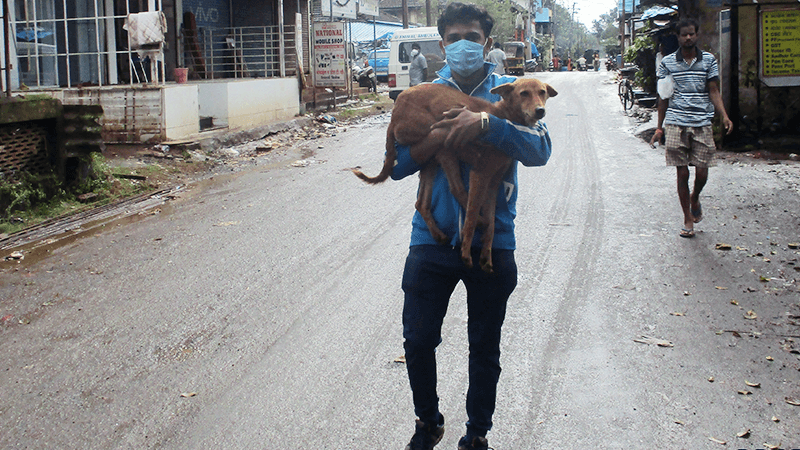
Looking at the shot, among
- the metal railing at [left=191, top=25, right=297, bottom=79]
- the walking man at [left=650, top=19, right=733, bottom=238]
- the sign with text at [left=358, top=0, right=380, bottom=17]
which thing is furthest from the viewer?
the sign with text at [left=358, top=0, right=380, bottom=17]

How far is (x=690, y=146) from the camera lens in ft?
23.1

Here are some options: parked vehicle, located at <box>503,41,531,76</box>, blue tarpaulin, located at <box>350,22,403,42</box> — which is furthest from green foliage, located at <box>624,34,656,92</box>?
parked vehicle, located at <box>503,41,531,76</box>

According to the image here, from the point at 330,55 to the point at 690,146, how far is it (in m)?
14.6

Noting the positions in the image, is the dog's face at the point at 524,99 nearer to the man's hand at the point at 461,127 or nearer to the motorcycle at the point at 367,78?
the man's hand at the point at 461,127

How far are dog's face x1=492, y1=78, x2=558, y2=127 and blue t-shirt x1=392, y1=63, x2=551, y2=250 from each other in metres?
0.06

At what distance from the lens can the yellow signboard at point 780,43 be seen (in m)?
11.5

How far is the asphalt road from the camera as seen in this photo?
3676 millimetres

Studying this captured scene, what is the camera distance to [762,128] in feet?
39.1

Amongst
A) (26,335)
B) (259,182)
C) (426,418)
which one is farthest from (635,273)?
(259,182)

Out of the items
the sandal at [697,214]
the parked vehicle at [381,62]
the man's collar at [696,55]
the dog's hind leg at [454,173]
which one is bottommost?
the sandal at [697,214]

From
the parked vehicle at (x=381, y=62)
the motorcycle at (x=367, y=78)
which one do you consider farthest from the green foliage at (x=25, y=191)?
the parked vehicle at (x=381, y=62)

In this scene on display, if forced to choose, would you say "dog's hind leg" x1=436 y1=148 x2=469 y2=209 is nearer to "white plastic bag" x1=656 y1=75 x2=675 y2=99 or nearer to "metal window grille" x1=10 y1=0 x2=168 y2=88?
"white plastic bag" x1=656 y1=75 x2=675 y2=99

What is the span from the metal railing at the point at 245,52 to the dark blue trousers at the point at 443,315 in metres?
16.7

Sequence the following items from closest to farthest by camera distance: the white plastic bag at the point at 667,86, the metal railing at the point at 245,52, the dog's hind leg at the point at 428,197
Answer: the dog's hind leg at the point at 428,197 → the white plastic bag at the point at 667,86 → the metal railing at the point at 245,52
